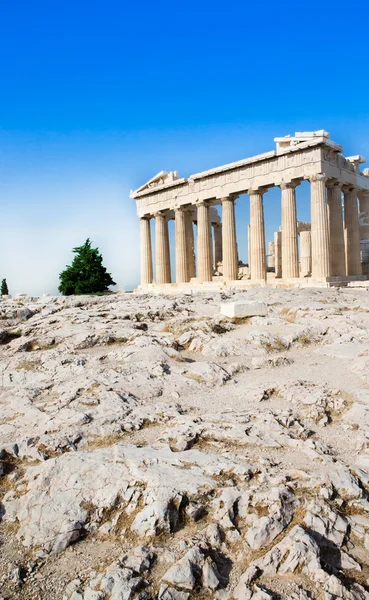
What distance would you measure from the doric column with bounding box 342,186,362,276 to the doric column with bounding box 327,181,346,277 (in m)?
1.84

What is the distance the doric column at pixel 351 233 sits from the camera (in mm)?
34000

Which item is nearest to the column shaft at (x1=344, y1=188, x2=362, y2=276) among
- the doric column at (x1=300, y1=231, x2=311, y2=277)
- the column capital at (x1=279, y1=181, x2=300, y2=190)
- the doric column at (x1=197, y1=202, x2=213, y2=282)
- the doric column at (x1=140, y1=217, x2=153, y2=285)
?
the column capital at (x1=279, y1=181, x2=300, y2=190)

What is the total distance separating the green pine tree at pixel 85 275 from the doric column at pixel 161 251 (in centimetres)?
868

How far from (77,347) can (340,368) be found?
6.95m

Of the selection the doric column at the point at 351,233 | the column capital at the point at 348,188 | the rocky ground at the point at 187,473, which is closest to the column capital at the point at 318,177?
the column capital at the point at 348,188

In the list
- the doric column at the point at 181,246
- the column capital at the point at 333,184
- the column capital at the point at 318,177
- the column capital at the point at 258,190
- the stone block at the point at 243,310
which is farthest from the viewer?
the doric column at the point at 181,246

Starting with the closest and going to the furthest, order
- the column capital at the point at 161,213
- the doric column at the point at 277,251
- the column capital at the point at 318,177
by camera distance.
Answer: the column capital at the point at 318,177 < the column capital at the point at 161,213 < the doric column at the point at 277,251

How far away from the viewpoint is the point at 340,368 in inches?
388

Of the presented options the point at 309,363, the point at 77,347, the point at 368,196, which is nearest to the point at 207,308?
the point at 77,347

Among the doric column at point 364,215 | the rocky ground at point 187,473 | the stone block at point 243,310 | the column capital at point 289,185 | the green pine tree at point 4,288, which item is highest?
the column capital at point 289,185

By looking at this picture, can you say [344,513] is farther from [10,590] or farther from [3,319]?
[3,319]

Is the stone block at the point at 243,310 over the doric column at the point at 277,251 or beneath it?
beneath

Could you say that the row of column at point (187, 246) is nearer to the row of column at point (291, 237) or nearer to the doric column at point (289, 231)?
the row of column at point (291, 237)

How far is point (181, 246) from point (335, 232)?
45.0 ft
